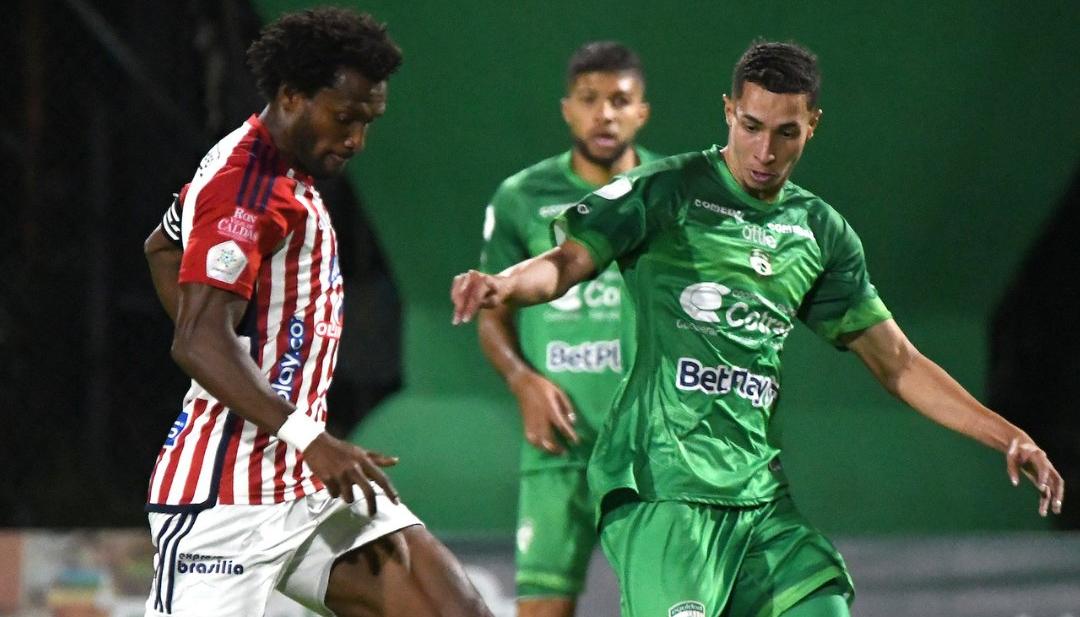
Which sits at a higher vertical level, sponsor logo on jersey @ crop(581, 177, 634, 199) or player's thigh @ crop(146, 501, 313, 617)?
sponsor logo on jersey @ crop(581, 177, 634, 199)

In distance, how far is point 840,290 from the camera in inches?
147

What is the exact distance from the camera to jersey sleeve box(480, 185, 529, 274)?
4984mm

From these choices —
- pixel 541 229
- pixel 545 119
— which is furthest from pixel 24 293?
pixel 541 229

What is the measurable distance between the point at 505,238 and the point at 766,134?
5.23 feet

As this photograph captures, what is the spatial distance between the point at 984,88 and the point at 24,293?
13.6ft

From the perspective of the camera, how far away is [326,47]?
328cm

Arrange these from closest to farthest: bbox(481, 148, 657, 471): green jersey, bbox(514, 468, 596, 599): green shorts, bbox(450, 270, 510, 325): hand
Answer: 1. bbox(450, 270, 510, 325): hand
2. bbox(514, 468, 596, 599): green shorts
3. bbox(481, 148, 657, 471): green jersey

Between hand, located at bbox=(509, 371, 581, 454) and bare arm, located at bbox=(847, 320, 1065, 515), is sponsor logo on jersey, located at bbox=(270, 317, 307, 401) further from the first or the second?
bare arm, located at bbox=(847, 320, 1065, 515)

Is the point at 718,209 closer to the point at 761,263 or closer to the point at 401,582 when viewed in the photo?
the point at 761,263

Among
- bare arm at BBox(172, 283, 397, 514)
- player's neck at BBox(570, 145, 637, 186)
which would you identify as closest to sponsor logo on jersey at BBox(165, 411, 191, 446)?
bare arm at BBox(172, 283, 397, 514)

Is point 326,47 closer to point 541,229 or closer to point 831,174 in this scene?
point 541,229

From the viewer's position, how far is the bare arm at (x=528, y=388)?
4219 millimetres

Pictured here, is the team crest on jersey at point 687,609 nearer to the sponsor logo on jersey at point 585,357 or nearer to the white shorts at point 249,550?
the white shorts at point 249,550

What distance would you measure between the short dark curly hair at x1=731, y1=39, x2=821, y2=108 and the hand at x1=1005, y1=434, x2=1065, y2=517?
91 centimetres
